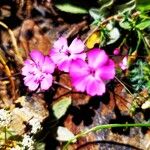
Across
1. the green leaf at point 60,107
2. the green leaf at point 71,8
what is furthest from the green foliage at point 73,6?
the green leaf at point 60,107

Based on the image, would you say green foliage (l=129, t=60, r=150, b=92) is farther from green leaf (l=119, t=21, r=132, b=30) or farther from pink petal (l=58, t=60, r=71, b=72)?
pink petal (l=58, t=60, r=71, b=72)

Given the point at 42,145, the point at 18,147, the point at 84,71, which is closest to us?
the point at 84,71

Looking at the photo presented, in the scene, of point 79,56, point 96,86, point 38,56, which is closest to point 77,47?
point 79,56

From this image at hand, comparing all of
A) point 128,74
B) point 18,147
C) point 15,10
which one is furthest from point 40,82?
point 15,10

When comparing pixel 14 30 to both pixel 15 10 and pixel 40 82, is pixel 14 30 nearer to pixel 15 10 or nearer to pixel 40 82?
pixel 15 10

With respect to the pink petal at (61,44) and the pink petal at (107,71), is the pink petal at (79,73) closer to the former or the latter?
the pink petal at (107,71)
